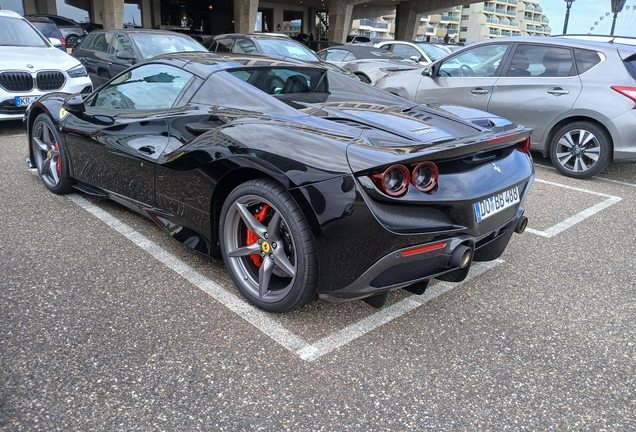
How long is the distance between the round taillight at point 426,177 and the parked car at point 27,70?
6.34 meters

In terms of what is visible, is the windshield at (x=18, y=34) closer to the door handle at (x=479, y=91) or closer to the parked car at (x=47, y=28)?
the parked car at (x=47, y=28)

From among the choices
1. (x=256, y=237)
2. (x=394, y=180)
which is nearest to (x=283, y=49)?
(x=256, y=237)

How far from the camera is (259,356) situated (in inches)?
94.8

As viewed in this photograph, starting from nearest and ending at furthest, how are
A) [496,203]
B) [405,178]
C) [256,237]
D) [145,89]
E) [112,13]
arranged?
[405,178] → [496,203] → [256,237] → [145,89] → [112,13]

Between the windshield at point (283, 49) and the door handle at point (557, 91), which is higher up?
the windshield at point (283, 49)

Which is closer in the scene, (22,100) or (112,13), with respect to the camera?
(22,100)

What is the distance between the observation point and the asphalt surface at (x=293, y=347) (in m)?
2.06

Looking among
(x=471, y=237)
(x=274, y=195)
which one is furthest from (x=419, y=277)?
(x=274, y=195)

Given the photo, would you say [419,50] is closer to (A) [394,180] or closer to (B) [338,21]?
(A) [394,180]

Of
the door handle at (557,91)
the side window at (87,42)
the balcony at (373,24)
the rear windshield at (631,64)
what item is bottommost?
the door handle at (557,91)

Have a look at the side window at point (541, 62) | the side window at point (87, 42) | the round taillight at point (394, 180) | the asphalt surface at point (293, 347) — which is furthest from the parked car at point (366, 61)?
the round taillight at point (394, 180)

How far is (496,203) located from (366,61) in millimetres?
8393

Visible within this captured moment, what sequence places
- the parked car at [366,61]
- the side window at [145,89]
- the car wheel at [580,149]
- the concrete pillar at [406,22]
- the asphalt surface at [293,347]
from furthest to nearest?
1. the concrete pillar at [406,22]
2. the parked car at [366,61]
3. the car wheel at [580,149]
4. the side window at [145,89]
5. the asphalt surface at [293,347]

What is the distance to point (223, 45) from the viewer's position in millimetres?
10312
